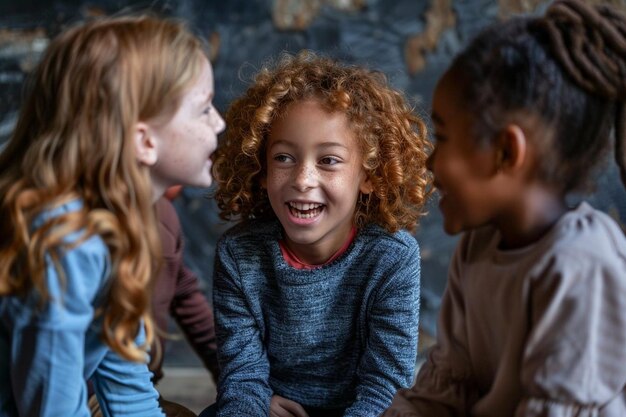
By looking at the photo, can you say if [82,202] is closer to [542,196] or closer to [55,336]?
[55,336]

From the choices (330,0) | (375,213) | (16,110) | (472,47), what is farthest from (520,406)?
(16,110)

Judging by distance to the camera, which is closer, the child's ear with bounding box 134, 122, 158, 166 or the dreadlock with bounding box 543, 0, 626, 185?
the dreadlock with bounding box 543, 0, 626, 185

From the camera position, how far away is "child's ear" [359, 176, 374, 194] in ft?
5.40

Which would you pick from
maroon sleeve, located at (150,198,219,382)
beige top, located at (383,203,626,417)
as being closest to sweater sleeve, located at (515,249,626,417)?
beige top, located at (383,203,626,417)

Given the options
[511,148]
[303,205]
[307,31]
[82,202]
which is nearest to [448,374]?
[511,148]

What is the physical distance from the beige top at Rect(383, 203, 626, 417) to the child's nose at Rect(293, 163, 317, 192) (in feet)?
1.59

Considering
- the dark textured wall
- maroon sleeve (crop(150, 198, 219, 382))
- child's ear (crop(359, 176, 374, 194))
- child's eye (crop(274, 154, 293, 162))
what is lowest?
maroon sleeve (crop(150, 198, 219, 382))

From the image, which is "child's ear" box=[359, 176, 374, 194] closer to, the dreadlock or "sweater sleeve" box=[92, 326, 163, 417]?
"sweater sleeve" box=[92, 326, 163, 417]

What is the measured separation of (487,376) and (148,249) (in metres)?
0.53

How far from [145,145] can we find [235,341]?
1.83 feet

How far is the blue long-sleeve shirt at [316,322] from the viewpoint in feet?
5.10

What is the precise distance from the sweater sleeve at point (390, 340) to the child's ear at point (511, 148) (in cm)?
57

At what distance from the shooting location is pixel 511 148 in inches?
40.1

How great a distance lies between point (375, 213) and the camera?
167 cm
